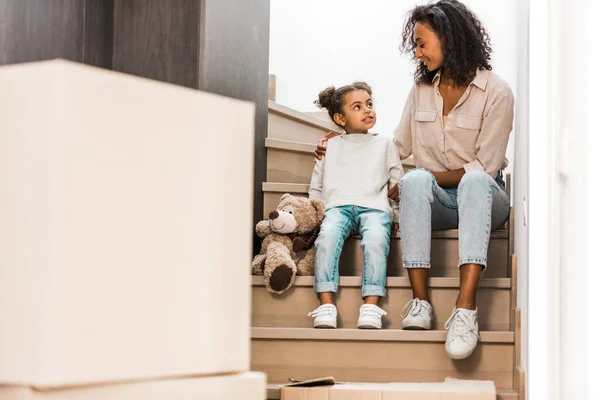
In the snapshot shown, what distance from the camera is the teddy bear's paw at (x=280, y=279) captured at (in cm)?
237

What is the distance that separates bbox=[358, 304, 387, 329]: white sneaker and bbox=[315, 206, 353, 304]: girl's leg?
0.10 m

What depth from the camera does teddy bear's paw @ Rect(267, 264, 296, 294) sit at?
2.37m

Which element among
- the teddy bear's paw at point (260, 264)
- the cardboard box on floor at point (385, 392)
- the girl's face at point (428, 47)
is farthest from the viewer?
the girl's face at point (428, 47)

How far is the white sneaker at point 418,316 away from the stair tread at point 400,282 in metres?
0.09

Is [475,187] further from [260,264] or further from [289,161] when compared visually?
[289,161]

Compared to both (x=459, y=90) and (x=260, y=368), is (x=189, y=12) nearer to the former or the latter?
(x=459, y=90)

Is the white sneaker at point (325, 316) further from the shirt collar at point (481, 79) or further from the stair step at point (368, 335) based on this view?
the shirt collar at point (481, 79)

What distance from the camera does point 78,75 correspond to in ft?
2.45

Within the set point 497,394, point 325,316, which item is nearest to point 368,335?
point 325,316

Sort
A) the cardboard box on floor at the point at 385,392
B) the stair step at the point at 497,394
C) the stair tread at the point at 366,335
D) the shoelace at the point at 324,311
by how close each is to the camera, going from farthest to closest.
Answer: the shoelace at the point at 324,311
the stair tread at the point at 366,335
the stair step at the point at 497,394
the cardboard box on floor at the point at 385,392

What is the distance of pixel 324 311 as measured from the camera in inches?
90.4

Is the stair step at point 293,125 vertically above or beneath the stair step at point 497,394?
above

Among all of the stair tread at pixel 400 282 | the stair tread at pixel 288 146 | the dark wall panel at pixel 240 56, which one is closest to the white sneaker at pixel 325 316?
the stair tread at pixel 400 282

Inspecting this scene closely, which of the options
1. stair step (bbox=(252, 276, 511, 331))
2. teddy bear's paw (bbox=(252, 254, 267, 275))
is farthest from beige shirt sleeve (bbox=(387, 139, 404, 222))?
teddy bear's paw (bbox=(252, 254, 267, 275))
